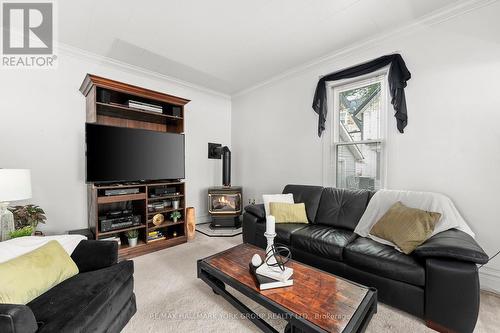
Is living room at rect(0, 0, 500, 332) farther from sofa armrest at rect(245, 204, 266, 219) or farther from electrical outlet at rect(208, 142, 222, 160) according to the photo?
electrical outlet at rect(208, 142, 222, 160)

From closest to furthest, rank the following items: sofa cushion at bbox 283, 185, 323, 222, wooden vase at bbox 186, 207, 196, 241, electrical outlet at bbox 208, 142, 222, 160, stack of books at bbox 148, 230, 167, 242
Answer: sofa cushion at bbox 283, 185, 323, 222 → stack of books at bbox 148, 230, 167, 242 → wooden vase at bbox 186, 207, 196, 241 → electrical outlet at bbox 208, 142, 222, 160

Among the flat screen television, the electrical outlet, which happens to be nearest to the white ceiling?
the flat screen television

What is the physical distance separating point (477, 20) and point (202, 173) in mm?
4179

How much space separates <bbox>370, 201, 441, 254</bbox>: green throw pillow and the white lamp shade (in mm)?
3264

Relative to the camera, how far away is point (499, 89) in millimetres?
2037

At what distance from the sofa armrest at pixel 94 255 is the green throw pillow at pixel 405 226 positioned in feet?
7.73

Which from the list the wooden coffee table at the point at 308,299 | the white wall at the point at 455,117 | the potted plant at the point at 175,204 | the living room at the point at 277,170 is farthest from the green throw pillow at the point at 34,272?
the white wall at the point at 455,117

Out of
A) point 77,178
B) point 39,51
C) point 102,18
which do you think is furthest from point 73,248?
point 39,51

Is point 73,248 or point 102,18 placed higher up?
point 102,18

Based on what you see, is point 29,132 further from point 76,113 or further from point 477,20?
point 477,20

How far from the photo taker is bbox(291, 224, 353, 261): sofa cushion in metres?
2.12

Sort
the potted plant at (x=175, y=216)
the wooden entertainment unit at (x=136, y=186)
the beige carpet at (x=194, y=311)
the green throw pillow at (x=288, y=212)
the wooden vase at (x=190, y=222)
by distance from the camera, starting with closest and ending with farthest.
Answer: the beige carpet at (x=194, y=311) → the wooden entertainment unit at (x=136, y=186) → the green throw pillow at (x=288, y=212) → the potted plant at (x=175, y=216) → the wooden vase at (x=190, y=222)

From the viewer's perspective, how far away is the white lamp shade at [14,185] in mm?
1796

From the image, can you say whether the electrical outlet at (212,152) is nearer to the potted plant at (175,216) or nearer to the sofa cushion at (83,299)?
the potted plant at (175,216)
